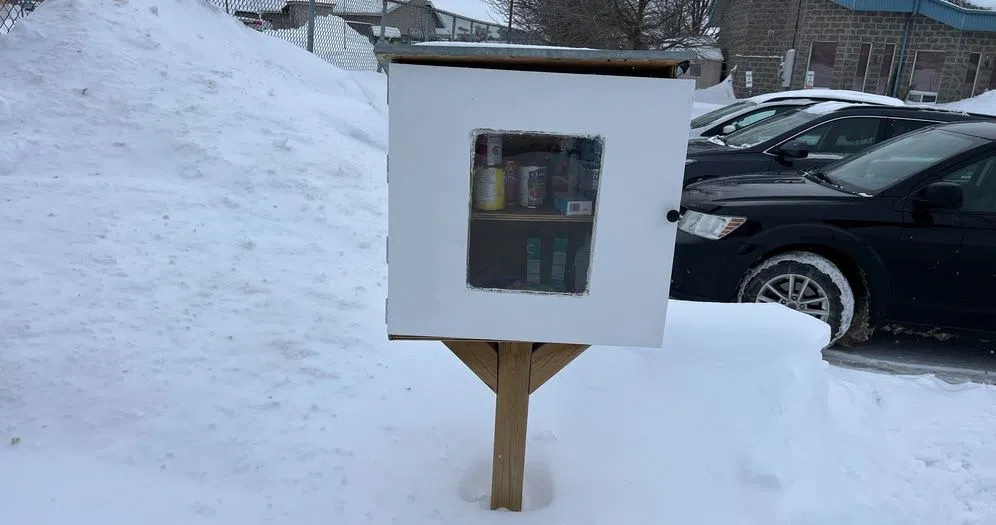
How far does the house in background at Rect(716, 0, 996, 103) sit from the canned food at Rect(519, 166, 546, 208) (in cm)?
2001

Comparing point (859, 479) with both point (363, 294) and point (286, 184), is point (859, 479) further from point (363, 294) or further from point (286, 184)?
point (286, 184)

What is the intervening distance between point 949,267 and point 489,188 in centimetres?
364

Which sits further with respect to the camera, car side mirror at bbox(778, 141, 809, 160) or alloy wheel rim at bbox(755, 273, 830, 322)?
car side mirror at bbox(778, 141, 809, 160)

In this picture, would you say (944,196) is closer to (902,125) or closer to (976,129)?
(976,129)

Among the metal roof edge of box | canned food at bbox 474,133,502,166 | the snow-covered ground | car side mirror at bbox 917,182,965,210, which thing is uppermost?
the metal roof edge of box

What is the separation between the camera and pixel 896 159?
17.2 ft

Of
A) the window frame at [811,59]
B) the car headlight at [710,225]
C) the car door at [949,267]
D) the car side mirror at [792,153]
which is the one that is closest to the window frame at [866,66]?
the window frame at [811,59]

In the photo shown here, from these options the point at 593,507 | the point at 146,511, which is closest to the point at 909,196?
the point at 593,507

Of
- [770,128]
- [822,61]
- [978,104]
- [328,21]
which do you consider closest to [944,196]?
[770,128]

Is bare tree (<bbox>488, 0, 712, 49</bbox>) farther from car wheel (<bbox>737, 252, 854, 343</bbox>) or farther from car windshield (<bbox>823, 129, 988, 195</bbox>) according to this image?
car wheel (<bbox>737, 252, 854, 343</bbox>)

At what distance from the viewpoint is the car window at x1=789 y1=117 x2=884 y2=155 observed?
25.6 ft

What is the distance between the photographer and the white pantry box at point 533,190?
6.67 feet

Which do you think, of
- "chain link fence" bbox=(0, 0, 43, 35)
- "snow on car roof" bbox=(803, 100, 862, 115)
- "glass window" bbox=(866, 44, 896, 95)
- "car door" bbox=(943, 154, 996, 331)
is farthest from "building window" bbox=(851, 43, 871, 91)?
"chain link fence" bbox=(0, 0, 43, 35)

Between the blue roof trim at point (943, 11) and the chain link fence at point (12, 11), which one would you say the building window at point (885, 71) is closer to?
the blue roof trim at point (943, 11)
